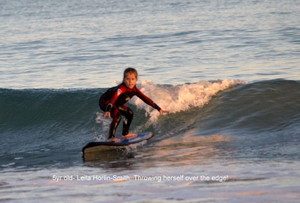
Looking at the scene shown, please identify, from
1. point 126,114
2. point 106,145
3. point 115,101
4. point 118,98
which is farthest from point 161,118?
point 106,145

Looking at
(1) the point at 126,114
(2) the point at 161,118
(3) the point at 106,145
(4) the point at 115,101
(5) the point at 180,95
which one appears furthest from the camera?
(5) the point at 180,95

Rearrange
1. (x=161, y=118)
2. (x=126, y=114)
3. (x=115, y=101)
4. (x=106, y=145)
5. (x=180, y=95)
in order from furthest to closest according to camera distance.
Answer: (x=180, y=95), (x=161, y=118), (x=126, y=114), (x=115, y=101), (x=106, y=145)

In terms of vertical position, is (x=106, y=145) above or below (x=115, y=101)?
below

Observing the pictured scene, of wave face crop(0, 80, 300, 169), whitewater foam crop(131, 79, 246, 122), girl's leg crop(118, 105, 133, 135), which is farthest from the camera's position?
whitewater foam crop(131, 79, 246, 122)

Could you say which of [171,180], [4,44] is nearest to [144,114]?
[171,180]

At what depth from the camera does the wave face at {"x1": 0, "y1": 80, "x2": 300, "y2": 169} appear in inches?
372

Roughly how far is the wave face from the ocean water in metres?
0.02

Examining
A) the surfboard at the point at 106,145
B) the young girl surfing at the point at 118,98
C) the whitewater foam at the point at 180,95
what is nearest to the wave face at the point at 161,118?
the whitewater foam at the point at 180,95

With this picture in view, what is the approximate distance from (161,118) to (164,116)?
79mm

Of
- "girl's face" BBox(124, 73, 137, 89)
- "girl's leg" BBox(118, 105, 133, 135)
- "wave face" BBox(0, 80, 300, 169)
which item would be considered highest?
"girl's face" BBox(124, 73, 137, 89)

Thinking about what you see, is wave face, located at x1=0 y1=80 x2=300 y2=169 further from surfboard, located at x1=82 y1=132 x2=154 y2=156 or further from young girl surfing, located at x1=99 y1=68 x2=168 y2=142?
young girl surfing, located at x1=99 y1=68 x2=168 y2=142

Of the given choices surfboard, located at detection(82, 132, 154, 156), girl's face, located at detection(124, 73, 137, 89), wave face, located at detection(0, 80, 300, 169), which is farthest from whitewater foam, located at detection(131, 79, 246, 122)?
girl's face, located at detection(124, 73, 137, 89)

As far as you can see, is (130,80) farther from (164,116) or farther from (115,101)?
(164,116)

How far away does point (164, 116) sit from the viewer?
11633 millimetres
